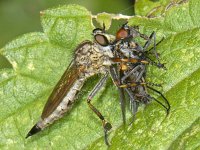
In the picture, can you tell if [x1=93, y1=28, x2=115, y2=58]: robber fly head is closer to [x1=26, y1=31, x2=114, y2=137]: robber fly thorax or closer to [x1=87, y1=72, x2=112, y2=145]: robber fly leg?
[x1=26, y1=31, x2=114, y2=137]: robber fly thorax

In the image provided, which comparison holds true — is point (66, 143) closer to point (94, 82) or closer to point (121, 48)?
point (94, 82)

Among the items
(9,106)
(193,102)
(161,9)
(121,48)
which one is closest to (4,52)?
(9,106)

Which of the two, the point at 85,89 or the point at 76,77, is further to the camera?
the point at 85,89

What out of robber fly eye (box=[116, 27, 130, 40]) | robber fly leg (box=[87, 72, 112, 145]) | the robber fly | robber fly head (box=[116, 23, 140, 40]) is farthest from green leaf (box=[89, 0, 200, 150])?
the robber fly

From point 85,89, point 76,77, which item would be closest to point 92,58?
point 76,77

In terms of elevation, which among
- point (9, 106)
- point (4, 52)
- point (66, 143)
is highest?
point (4, 52)

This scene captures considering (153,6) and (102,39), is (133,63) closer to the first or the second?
(102,39)
